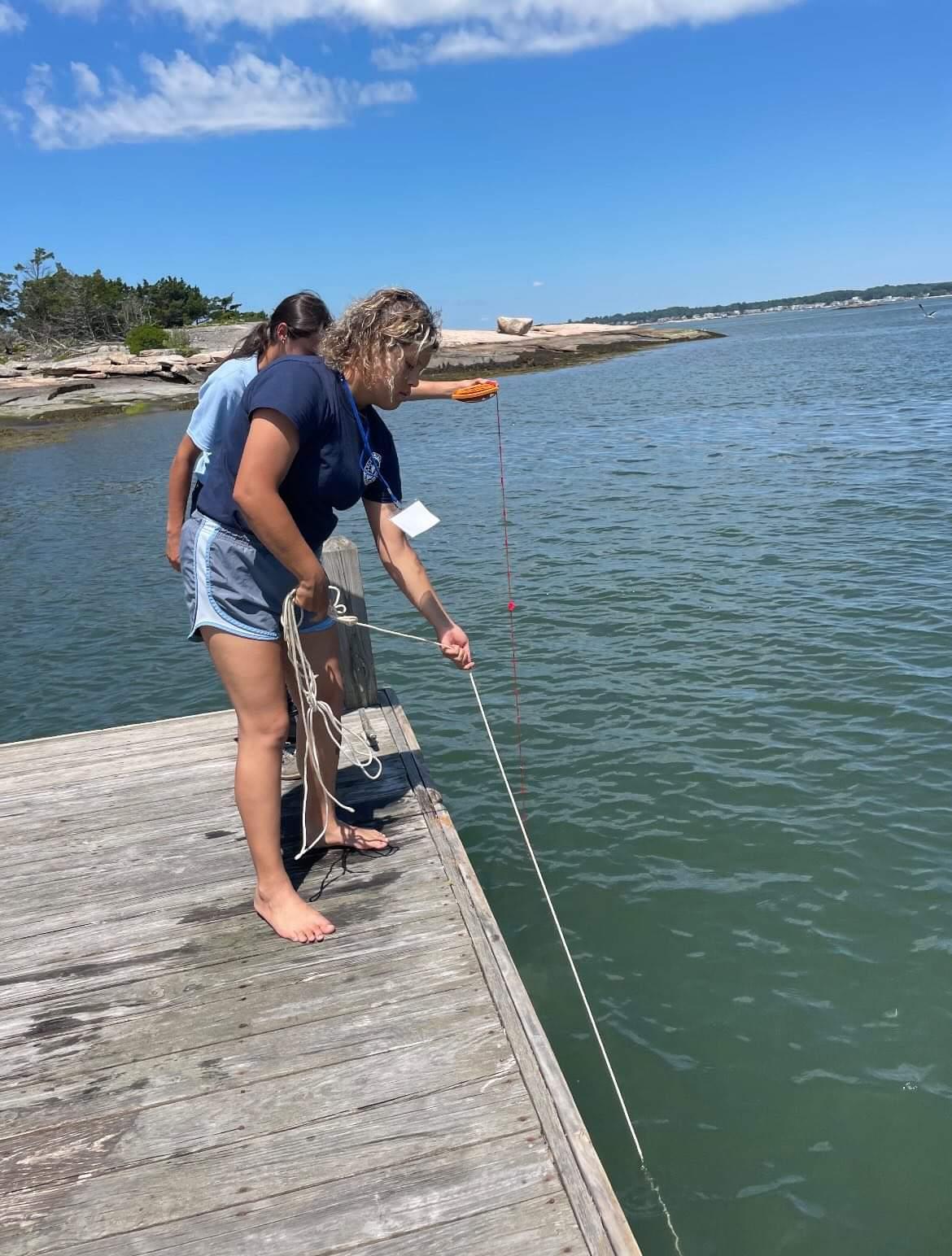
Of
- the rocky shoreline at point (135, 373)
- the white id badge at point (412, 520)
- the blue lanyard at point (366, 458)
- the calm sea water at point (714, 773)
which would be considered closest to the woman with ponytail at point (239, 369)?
the blue lanyard at point (366, 458)

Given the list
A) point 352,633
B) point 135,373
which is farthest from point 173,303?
point 352,633

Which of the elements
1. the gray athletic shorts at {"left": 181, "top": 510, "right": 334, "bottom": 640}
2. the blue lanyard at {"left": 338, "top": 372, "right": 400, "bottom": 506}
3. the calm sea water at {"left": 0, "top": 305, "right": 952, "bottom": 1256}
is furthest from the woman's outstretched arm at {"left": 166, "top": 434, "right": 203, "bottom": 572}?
the calm sea water at {"left": 0, "top": 305, "right": 952, "bottom": 1256}

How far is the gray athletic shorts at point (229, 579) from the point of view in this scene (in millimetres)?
3197

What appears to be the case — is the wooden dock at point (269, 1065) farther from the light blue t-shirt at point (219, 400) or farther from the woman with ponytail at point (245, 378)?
the light blue t-shirt at point (219, 400)

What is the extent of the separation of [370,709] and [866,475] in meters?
11.5

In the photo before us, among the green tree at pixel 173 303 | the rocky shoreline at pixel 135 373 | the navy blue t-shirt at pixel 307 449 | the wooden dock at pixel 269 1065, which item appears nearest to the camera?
the wooden dock at pixel 269 1065

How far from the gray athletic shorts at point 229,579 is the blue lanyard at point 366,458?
49cm

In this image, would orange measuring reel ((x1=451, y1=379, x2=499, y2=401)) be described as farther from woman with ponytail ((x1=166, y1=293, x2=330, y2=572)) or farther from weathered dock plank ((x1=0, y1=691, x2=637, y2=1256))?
weathered dock plank ((x1=0, y1=691, x2=637, y2=1256))

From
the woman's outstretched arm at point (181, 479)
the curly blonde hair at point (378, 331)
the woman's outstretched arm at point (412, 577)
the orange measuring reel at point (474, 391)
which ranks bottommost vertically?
the woman's outstretched arm at point (412, 577)

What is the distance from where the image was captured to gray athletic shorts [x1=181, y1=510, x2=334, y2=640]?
Result: 3.20 metres

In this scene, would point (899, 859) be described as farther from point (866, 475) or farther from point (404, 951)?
point (866, 475)

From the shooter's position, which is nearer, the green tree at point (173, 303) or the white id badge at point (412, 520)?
the white id badge at point (412, 520)

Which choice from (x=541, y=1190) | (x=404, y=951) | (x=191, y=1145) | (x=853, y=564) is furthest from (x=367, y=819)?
(x=853, y=564)

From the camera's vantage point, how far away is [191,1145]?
2.54 metres
